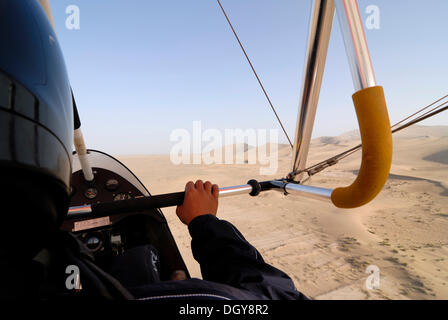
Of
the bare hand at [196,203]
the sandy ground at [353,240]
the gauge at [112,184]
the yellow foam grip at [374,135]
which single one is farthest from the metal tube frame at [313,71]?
the sandy ground at [353,240]

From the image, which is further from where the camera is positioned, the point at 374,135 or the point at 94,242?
Answer: the point at 94,242

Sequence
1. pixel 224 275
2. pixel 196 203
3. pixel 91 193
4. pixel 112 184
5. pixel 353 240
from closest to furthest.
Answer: pixel 224 275 < pixel 196 203 < pixel 91 193 < pixel 112 184 < pixel 353 240

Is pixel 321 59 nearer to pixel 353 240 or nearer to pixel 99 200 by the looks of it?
pixel 99 200

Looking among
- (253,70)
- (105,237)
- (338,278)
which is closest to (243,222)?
(338,278)

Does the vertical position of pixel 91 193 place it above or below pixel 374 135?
below

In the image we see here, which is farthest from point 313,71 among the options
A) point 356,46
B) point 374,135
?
point 374,135

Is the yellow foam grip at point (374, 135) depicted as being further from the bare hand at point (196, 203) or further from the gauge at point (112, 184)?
the gauge at point (112, 184)
